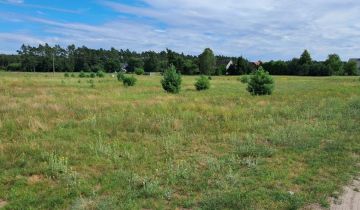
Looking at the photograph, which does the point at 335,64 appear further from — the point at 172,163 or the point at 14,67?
the point at 172,163

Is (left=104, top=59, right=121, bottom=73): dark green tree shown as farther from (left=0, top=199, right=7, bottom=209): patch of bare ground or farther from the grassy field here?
(left=0, top=199, right=7, bottom=209): patch of bare ground

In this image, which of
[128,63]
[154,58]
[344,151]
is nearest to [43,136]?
[344,151]

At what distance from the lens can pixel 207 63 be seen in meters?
104

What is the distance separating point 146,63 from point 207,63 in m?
25.2

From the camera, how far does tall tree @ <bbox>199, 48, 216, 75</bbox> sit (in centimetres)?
10340

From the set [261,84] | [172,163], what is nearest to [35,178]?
[172,163]

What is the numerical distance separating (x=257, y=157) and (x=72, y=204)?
4.07 m

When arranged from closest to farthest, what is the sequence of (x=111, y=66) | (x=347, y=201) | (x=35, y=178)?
1. (x=347, y=201)
2. (x=35, y=178)
3. (x=111, y=66)

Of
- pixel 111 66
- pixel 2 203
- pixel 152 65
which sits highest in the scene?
pixel 152 65

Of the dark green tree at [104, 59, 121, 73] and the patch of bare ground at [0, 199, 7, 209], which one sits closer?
the patch of bare ground at [0, 199, 7, 209]

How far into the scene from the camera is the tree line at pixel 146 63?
96.3 m

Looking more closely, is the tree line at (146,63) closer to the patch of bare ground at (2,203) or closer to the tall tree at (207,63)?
the tall tree at (207,63)

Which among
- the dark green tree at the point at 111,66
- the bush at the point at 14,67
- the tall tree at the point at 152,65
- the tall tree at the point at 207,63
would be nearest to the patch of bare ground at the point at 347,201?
the tall tree at the point at 207,63

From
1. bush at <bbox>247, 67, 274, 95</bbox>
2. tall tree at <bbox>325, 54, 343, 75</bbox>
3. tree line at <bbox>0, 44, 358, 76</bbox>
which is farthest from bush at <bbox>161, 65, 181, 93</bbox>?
tall tree at <bbox>325, 54, 343, 75</bbox>
